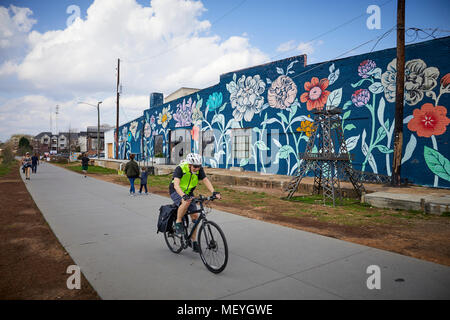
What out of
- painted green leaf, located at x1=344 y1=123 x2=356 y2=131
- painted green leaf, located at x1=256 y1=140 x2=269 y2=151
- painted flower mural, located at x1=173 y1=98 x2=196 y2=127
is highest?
painted flower mural, located at x1=173 y1=98 x2=196 y2=127

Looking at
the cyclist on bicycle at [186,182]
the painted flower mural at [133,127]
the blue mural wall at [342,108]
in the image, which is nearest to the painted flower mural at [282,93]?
the blue mural wall at [342,108]

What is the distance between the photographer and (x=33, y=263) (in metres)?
4.59

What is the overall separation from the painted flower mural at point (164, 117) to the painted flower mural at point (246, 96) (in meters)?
9.61

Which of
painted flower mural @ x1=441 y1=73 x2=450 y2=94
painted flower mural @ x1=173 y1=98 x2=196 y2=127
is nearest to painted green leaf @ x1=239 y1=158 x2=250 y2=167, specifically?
painted flower mural @ x1=173 y1=98 x2=196 y2=127

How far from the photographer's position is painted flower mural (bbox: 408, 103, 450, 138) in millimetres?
10719

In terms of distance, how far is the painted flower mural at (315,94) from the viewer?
14.5 m

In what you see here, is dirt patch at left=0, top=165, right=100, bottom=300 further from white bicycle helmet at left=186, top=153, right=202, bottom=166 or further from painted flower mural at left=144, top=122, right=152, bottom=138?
painted flower mural at left=144, top=122, right=152, bottom=138

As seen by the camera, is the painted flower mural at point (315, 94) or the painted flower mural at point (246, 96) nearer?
the painted flower mural at point (315, 94)

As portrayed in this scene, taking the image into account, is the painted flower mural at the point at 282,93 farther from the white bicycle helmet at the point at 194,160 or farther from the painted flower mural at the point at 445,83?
the white bicycle helmet at the point at 194,160

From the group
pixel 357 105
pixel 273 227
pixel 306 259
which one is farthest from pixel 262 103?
pixel 306 259

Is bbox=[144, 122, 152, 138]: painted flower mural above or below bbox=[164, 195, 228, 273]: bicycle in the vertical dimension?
above

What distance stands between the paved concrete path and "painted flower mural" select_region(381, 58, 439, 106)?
28.1 feet

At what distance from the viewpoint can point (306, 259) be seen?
4.73 meters
